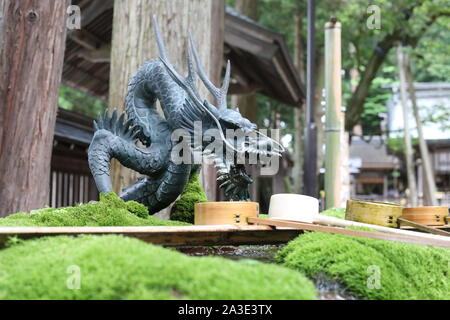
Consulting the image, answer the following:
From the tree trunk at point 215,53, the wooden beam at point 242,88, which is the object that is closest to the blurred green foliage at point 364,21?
the wooden beam at point 242,88

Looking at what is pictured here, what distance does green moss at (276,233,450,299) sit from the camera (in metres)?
1.96

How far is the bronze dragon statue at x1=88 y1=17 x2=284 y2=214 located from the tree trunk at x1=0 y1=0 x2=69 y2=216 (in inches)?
57.5

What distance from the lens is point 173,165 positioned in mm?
3164

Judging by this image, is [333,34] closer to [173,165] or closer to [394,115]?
[173,165]

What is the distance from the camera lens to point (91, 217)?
2621 mm

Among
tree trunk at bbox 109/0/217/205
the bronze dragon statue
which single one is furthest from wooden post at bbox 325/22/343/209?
the bronze dragon statue

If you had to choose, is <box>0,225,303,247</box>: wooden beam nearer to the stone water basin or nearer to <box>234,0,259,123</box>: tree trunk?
the stone water basin

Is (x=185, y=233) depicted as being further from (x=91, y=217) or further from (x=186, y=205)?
(x=186, y=205)

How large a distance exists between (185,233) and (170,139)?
43.9 inches

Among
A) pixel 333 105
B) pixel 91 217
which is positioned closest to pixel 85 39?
pixel 333 105

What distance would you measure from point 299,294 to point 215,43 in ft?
15.2

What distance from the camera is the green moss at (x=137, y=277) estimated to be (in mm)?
1523
